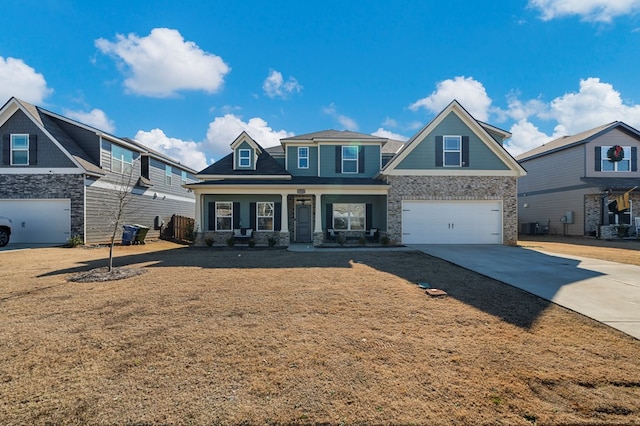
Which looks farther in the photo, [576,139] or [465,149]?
[576,139]

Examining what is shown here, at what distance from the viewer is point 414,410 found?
2.58 metres

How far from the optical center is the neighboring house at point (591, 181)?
19109 mm

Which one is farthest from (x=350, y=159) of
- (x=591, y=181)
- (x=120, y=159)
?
(x=591, y=181)

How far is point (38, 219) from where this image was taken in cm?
1520

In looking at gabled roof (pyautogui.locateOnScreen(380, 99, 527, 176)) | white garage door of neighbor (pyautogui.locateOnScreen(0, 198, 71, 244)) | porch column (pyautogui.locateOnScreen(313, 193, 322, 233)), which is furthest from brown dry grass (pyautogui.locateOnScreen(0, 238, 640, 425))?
white garage door of neighbor (pyautogui.locateOnScreen(0, 198, 71, 244))

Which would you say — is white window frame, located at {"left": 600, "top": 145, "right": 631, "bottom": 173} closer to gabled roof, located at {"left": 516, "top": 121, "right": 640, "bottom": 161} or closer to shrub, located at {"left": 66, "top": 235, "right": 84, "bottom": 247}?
gabled roof, located at {"left": 516, "top": 121, "right": 640, "bottom": 161}

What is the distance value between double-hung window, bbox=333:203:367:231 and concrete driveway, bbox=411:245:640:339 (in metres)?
4.96

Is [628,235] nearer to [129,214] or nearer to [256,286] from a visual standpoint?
[256,286]

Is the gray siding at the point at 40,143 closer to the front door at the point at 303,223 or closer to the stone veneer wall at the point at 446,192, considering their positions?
the front door at the point at 303,223

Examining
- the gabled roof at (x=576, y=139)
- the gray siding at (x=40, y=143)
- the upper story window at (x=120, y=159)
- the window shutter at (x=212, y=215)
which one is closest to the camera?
the gray siding at (x=40, y=143)

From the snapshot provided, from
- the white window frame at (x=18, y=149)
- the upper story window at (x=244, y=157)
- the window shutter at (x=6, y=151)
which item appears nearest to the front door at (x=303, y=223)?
the upper story window at (x=244, y=157)

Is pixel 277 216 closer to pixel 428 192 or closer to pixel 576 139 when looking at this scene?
A: pixel 428 192

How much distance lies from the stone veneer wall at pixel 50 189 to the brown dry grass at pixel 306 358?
10.3 metres

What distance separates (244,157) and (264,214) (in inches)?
135
